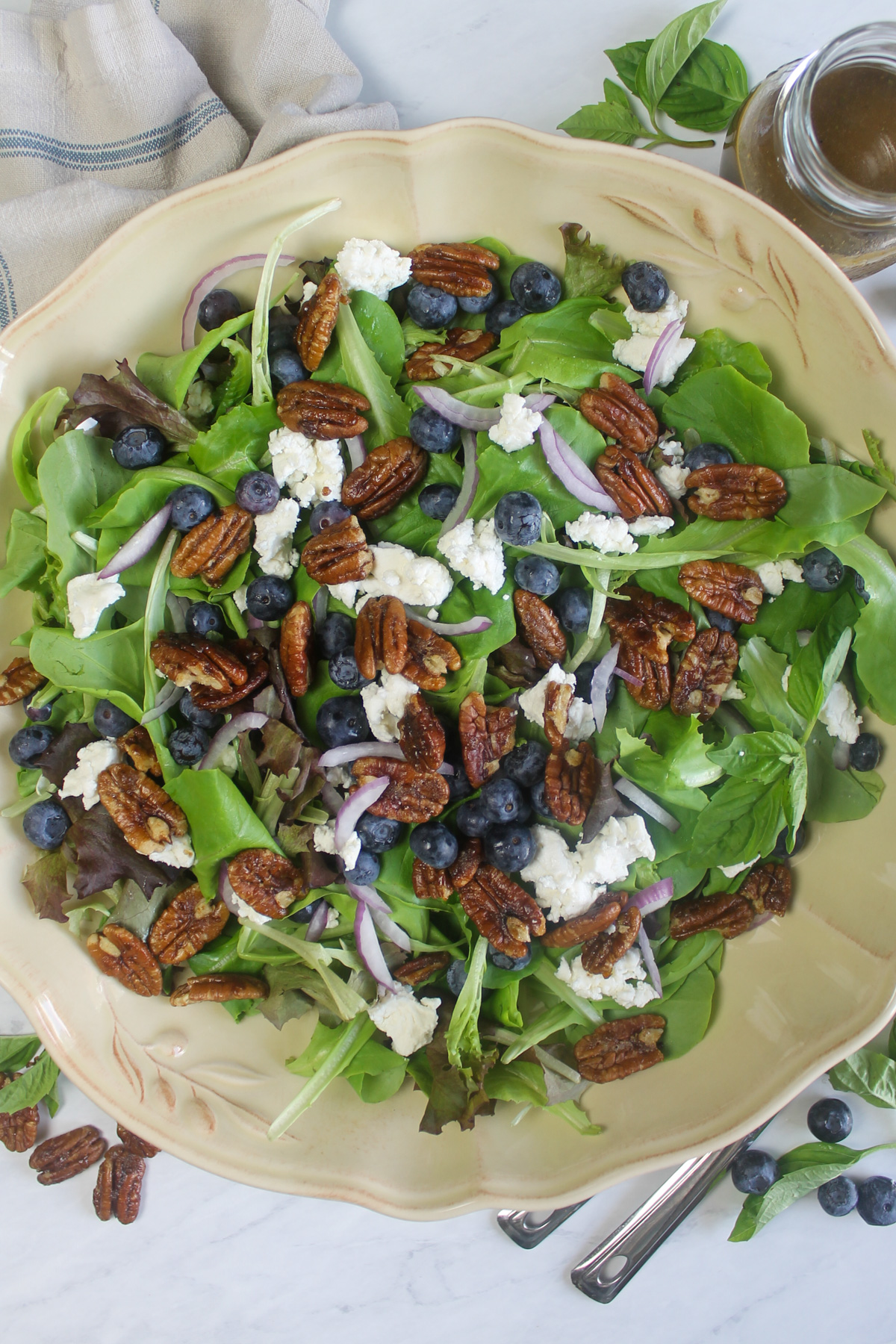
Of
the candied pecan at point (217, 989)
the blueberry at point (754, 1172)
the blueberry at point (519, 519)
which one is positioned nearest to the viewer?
the blueberry at point (519, 519)

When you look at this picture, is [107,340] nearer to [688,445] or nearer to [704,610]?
[688,445]

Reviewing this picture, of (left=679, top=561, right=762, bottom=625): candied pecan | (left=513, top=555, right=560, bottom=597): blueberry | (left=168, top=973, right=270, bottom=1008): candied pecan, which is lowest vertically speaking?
(left=168, top=973, right=270, bottom=1008): candied pecan

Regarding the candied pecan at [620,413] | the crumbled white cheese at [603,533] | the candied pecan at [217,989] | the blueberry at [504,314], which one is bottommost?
the candied pecan at [217,989]

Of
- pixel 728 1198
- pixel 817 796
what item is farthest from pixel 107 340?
pixel 728 1198

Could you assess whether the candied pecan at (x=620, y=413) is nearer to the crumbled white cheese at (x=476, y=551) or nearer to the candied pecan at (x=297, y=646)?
the crumbled white cheese at (x=476, y=551)

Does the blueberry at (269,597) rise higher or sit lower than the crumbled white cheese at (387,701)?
higher

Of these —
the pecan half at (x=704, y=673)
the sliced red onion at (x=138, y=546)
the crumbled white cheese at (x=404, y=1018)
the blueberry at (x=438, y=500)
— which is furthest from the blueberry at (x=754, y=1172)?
the sliced red onion at (x=138, y=546)

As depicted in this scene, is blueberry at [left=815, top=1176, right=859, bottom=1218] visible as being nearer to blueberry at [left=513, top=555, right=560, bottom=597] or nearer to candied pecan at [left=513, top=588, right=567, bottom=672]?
candied pecan at [left=513, top=588, right=567, bottom=672]

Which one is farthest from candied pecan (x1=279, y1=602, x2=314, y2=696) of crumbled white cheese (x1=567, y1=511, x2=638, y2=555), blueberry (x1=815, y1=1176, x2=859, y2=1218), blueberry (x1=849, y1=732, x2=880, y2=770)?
blueberry (x1=815, y1=1176, x2=859, y2=1218)
